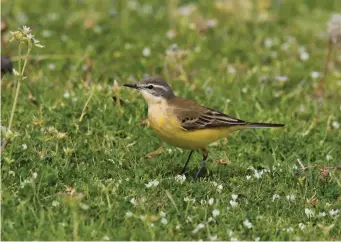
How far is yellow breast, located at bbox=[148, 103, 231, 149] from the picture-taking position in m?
8.53

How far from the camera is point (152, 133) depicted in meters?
9.80

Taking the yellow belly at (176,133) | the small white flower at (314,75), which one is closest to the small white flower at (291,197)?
the yellow belly at (176,133)

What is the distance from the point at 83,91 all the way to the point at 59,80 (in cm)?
125

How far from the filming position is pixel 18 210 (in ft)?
23.0

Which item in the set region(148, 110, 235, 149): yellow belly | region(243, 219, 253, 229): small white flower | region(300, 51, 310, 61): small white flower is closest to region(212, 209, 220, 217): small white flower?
region(243, 219, 253, 229): small white flower

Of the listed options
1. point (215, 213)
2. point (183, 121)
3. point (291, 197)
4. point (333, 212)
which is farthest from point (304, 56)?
point (215, 213)

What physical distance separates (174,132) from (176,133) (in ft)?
0.09

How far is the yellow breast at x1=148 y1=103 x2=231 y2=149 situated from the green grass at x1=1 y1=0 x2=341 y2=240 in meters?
Answer: 0.38

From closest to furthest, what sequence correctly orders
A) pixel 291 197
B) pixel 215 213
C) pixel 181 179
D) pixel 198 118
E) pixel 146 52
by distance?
pixel 215 213
pixel 291 197
pixel 181 179
pixel 198 118
pixel 146 52

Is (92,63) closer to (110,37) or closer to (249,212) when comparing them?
(110,37)

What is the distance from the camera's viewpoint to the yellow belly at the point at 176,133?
8.53 m

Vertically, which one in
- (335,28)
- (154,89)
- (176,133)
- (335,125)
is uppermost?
(335,28)

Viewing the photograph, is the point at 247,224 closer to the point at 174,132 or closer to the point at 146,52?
the point at 174,132

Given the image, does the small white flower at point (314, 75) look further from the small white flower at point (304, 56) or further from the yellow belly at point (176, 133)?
the yellow belly at point (176, 133)
